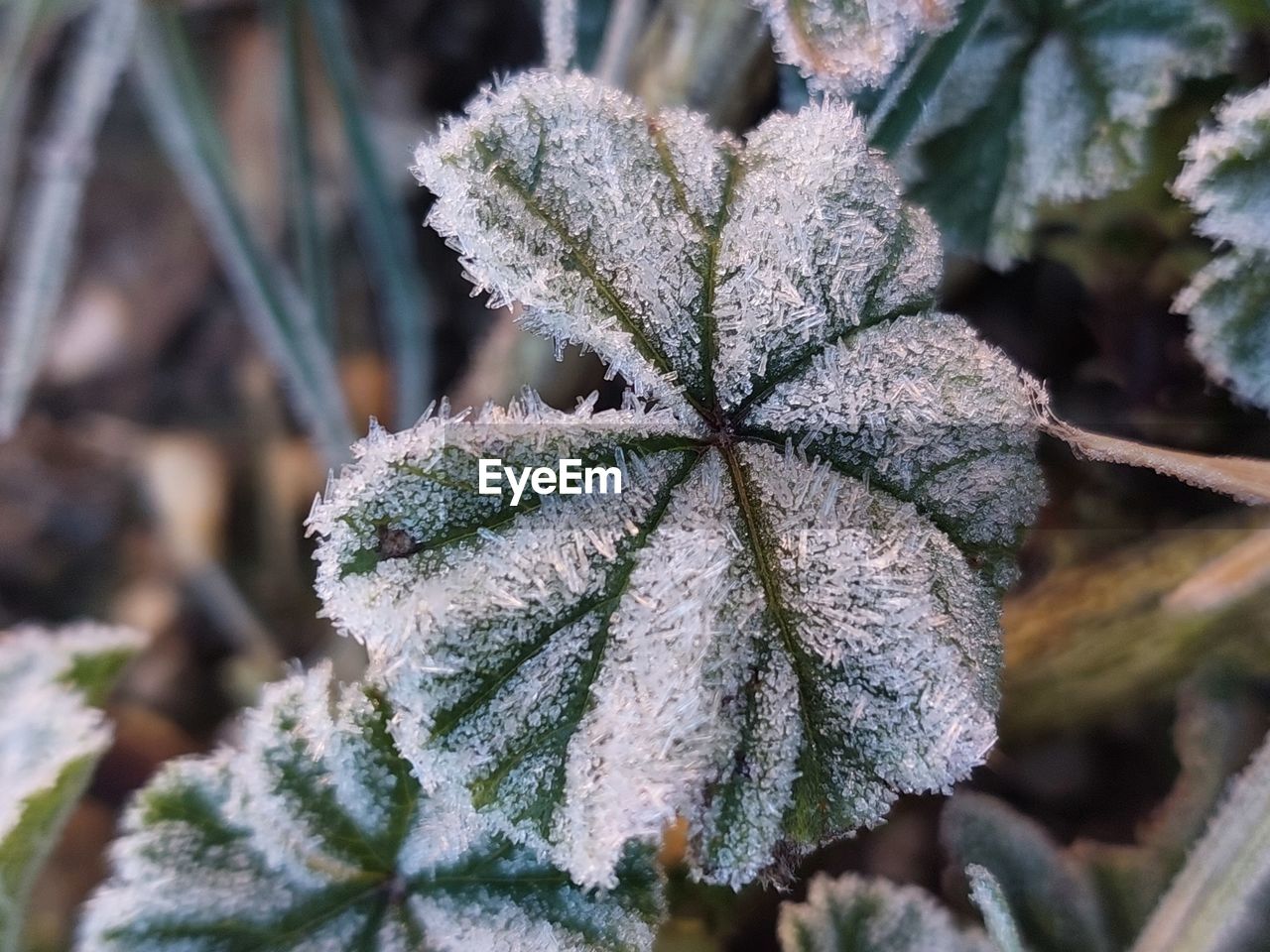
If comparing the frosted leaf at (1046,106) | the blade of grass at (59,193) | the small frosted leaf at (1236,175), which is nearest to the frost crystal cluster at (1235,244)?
the small frosted leaf at (1236,175)

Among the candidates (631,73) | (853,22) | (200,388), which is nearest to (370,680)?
(853,22)

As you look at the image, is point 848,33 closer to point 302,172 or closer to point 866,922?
point 866,922

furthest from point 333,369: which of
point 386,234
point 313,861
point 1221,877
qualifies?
point 1221,877

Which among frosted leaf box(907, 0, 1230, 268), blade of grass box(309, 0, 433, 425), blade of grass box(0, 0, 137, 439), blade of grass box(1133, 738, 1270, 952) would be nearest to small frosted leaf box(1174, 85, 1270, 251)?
frosted leaf box(907, 0, 1230, 268)

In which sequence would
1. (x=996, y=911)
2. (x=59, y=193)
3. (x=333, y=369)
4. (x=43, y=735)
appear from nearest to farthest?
(x=996, y=911)
(x=43, y=735)
(x=59, y=193)
(x=333, y=369)

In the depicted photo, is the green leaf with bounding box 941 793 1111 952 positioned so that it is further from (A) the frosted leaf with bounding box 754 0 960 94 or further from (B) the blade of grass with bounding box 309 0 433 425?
(B) the blade of grass with bounding box 309 0 433 425

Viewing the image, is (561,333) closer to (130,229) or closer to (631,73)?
(631,73)

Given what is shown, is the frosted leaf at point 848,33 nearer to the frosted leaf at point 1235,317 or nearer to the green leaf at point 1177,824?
the frosted leaf at point 1235,317
